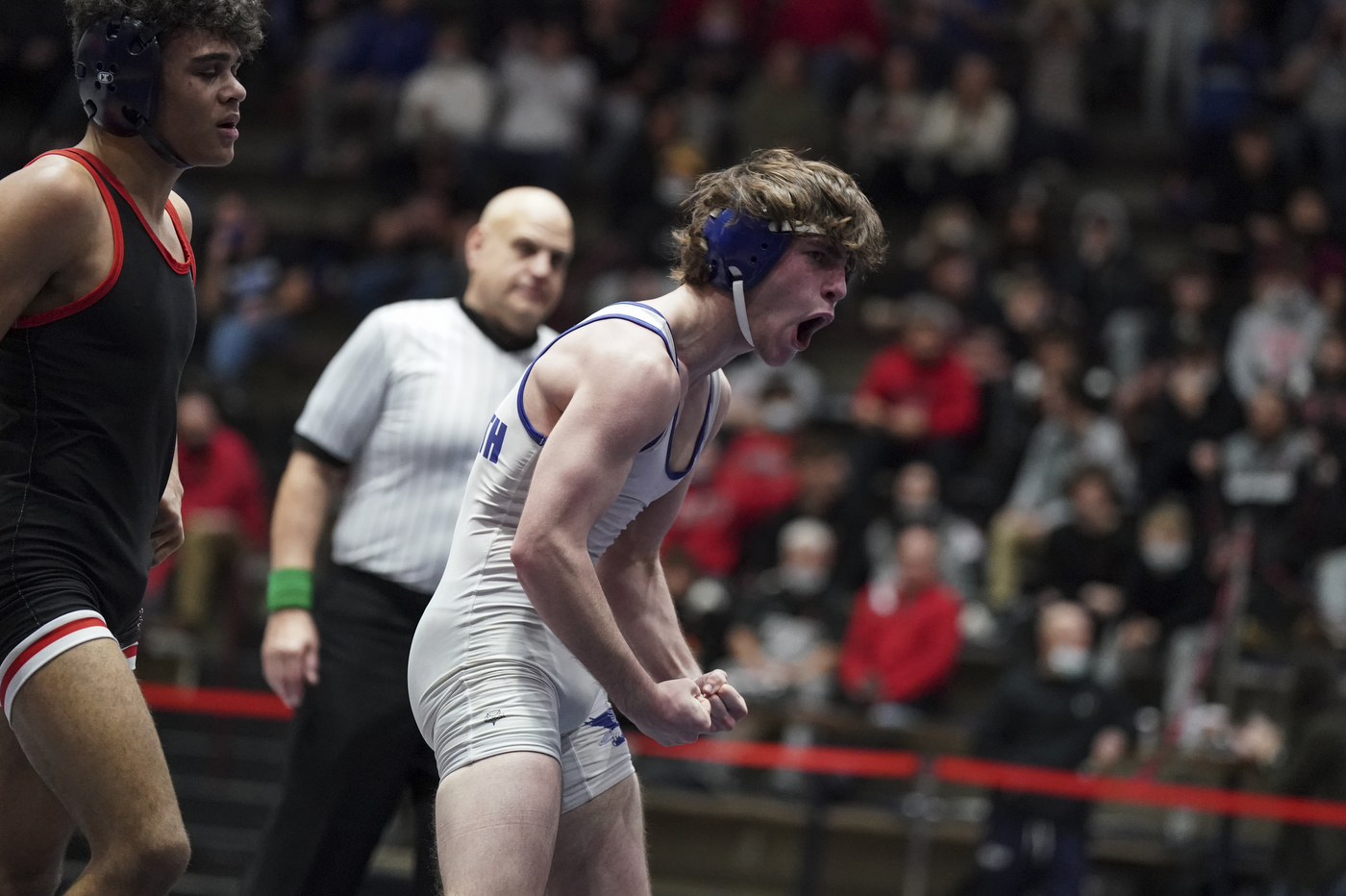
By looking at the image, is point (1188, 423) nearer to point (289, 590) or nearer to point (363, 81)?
point (289, 590)

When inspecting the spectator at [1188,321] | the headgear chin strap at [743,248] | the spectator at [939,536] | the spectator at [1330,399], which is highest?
the headgear chin strap at [743,248]

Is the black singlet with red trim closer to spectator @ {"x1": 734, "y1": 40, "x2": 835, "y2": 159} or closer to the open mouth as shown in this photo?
the open mouth

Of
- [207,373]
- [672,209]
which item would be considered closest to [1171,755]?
[672,209]

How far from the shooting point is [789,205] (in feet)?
9.83

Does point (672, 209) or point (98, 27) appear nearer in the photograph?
point (98, 27)

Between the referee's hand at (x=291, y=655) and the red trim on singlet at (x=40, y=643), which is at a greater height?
Result: the red trim on singlet at (x=40, y=643)

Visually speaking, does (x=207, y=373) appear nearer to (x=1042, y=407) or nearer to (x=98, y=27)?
(x=1042, y=407)

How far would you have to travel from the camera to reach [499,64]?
44.7 ft

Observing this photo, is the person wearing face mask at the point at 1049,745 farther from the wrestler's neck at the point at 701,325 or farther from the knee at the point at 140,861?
the knee at the point at 140,861

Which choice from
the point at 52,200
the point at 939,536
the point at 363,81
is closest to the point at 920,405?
the point at 939,536

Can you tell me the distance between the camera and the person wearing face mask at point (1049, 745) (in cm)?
753

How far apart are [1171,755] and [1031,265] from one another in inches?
180

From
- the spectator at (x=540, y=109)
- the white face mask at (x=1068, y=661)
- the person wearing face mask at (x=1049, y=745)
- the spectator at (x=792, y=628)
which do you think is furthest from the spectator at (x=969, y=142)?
the white face mask at (x=1068, y=661)

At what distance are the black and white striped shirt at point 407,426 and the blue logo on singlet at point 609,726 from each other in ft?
3.17
